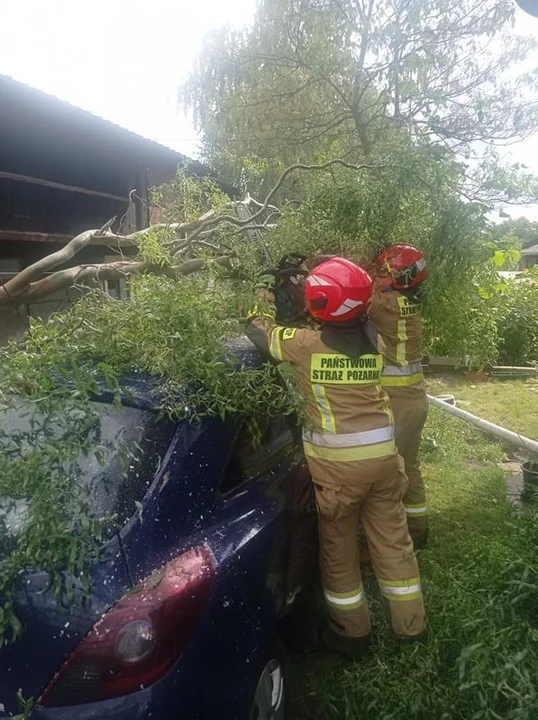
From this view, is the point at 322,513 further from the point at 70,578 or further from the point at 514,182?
the point at 514,182

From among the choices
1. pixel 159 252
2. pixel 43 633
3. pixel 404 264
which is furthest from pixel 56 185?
pixel 43 633

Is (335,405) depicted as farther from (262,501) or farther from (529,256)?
(529,256)

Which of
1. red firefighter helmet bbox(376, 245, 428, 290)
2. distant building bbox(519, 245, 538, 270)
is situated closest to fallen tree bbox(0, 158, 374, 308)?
red firefighter helmet bbox(376, 245, 428, 290)

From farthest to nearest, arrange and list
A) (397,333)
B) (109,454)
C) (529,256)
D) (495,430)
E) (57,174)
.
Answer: (529,256), (57,174), (495,430), (397,333), (109,454)

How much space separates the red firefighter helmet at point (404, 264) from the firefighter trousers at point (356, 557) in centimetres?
126

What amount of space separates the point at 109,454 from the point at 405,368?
7.39 feet

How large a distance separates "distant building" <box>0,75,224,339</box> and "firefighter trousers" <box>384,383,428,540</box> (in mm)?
3462

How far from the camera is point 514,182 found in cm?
448

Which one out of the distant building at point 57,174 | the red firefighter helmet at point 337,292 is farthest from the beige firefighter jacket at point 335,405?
the distant building at point 57,174

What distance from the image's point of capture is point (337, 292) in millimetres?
2494

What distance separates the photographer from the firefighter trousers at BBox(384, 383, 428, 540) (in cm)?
356

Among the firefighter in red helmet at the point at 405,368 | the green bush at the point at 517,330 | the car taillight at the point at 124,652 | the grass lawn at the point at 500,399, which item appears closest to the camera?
the car taillight at the point at 124,652

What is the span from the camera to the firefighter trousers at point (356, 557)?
251cm

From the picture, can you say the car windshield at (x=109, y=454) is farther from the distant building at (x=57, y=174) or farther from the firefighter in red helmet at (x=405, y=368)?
the distant building at (x=57, y=174)
